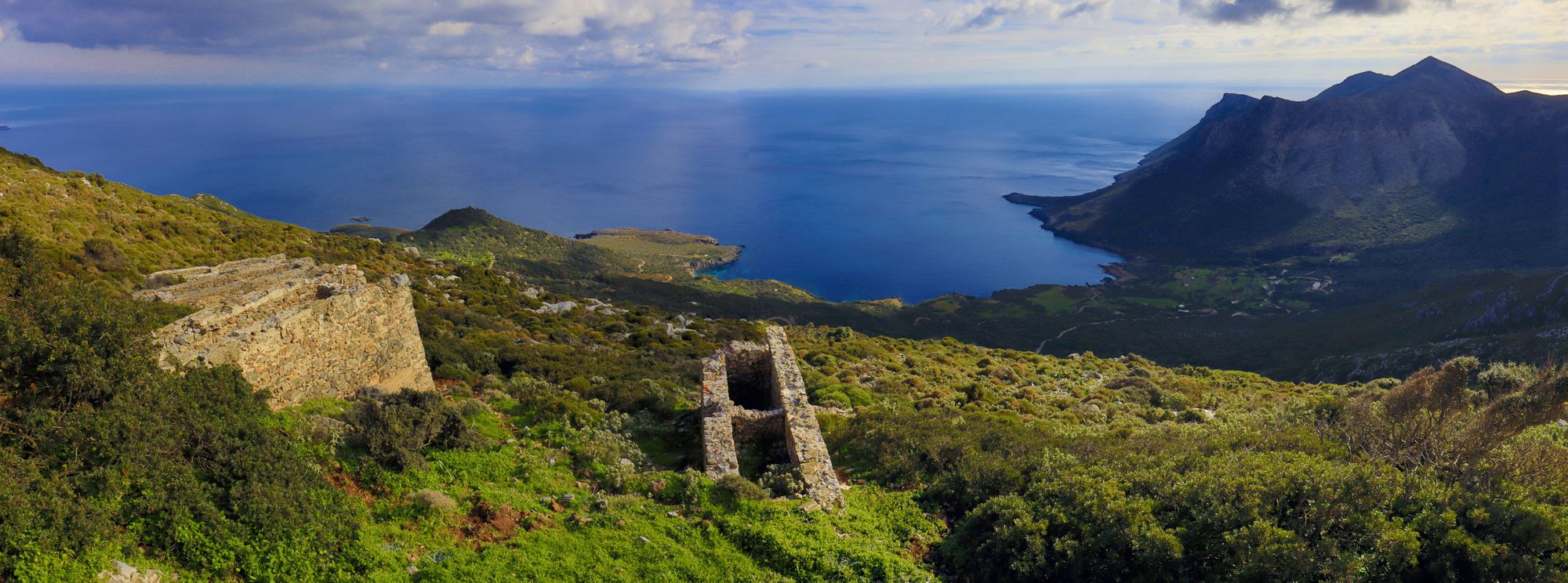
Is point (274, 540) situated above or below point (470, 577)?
above

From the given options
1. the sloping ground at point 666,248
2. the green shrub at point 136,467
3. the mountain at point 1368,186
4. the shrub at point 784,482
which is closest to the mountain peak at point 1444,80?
the mountain at point 1368,186

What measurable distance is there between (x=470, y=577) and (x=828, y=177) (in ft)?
613

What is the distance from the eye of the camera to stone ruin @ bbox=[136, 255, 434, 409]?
9961 mm

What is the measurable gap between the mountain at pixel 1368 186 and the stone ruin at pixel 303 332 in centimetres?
11779

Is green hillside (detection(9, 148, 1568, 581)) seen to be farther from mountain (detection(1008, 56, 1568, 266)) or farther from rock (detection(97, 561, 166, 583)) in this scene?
mountain (detection(1008, 56, 1568, 266))

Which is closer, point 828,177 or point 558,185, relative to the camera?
point 558,185

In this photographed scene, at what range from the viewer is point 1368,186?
11606cm

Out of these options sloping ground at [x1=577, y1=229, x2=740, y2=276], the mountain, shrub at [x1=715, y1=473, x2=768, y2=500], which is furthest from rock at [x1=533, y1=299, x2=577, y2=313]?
the mountain

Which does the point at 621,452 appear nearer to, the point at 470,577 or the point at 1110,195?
the point at 470,577

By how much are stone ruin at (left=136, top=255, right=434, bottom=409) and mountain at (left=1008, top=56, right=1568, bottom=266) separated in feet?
386

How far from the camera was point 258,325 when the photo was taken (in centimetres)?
1058

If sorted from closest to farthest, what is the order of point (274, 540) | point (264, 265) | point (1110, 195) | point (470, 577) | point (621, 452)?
point (274, 540)
point (470, 577)
point (621, 452)
point (264, 265)
point (1110, 195)

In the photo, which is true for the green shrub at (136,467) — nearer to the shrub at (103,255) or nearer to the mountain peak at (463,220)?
the shrub at (103,255)

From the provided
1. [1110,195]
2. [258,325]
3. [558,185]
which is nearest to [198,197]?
[258,325]
